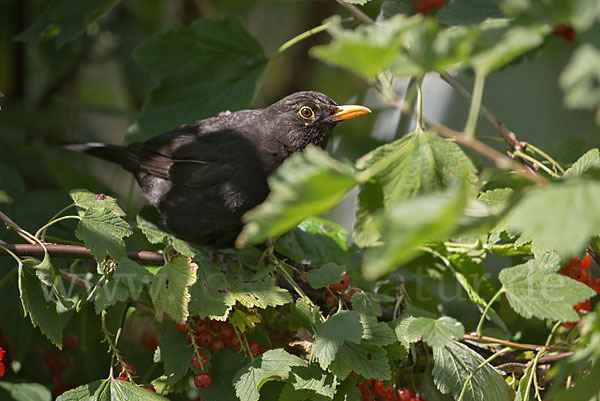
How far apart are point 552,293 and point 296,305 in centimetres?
73

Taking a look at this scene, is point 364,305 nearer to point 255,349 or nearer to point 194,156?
point 255,349

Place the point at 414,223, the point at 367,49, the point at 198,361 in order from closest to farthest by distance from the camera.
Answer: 1. the point at 414,223
2. the point at 367,49
3. the point at 198,361

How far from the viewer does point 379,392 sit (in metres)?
2.01

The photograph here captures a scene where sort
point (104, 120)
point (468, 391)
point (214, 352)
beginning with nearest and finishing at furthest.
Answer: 1. point (468, 391)
2. point (214, 352)
3. point (104, 120)

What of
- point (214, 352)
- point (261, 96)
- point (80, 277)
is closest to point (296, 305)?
point (214, 352)

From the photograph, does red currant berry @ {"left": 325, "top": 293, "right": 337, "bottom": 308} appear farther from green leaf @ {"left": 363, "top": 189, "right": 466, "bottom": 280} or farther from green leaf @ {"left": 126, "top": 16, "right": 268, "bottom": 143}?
green leaf @ {"left": 363, "top": 189, "right": 466, "bottom": 280}

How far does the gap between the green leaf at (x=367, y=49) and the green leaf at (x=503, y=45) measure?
135 millimetres

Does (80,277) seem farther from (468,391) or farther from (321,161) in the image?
(321,161)

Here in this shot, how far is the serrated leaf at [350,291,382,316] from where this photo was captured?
Answer: 80.5 inches

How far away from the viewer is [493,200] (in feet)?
6.30

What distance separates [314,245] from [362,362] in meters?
0.89

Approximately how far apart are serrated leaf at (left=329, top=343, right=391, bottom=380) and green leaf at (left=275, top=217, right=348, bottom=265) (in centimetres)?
73

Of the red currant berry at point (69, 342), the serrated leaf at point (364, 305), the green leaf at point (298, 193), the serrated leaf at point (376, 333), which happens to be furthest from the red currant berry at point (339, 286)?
the red currant berry at point (69, 342)

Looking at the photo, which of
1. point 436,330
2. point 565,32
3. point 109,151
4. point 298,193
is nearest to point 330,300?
point 436,330
